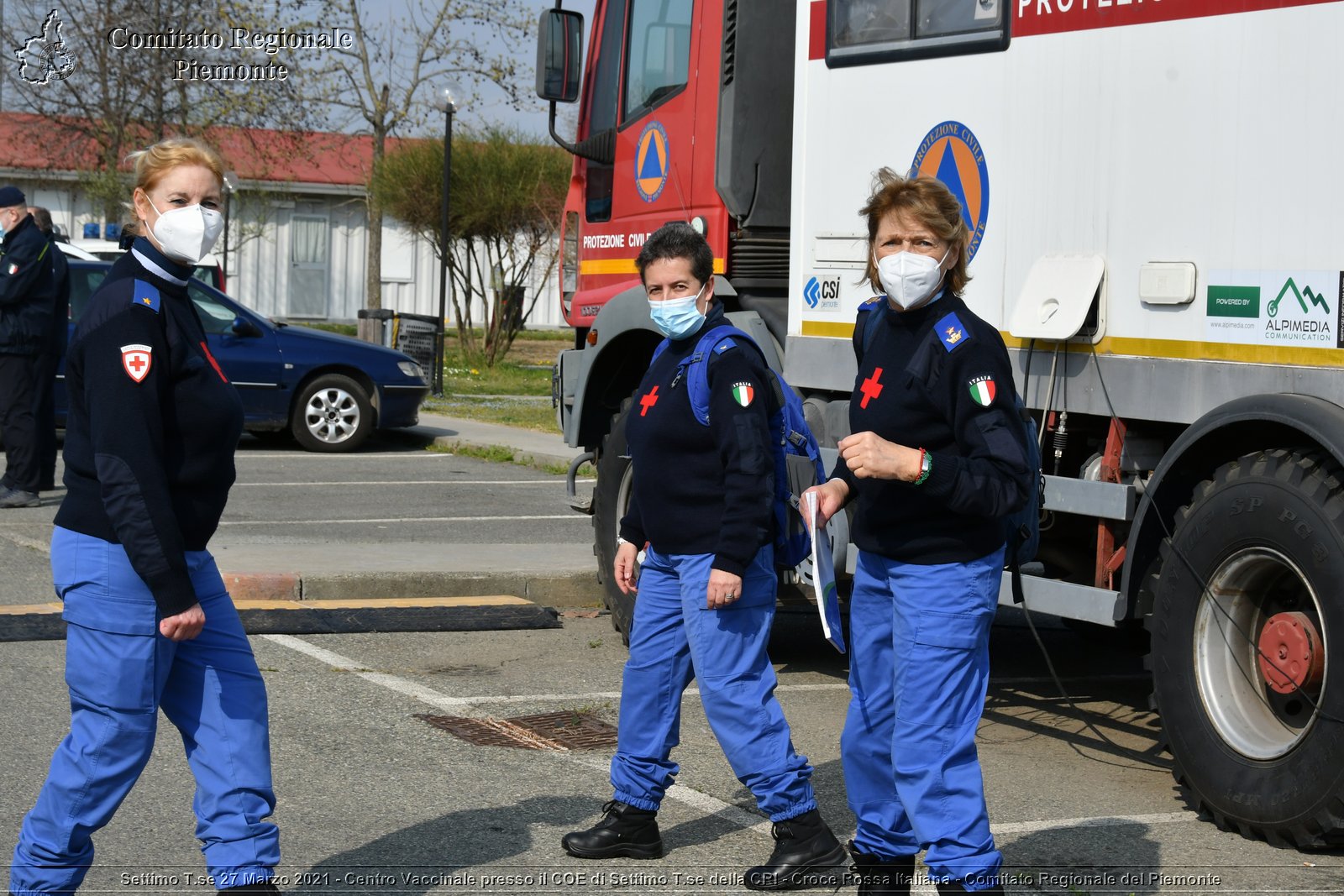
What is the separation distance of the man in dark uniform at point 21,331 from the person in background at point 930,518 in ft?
28.4

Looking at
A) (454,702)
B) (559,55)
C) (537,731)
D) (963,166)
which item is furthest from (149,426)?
(559,55)

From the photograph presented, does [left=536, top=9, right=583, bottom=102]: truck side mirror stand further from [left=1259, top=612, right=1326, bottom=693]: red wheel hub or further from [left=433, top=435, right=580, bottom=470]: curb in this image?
[left=433, top=435, right=580, bottom=470]: curb

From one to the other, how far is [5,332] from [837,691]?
6.99m

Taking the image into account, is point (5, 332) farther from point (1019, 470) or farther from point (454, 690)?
point (1019, 470)

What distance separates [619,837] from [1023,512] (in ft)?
4.93

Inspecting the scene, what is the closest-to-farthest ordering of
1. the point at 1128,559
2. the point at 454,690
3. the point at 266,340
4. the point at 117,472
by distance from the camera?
the point at 117,472
the point at 1128,559
the point at 454,690
the point at 266,340

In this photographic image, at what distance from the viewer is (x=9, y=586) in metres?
8.55

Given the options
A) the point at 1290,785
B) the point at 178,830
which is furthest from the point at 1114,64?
the point at 178,830

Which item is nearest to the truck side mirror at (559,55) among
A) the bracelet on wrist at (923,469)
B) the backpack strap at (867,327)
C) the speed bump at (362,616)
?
the speed bump at (362,616)

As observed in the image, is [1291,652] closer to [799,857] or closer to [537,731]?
[799,857]

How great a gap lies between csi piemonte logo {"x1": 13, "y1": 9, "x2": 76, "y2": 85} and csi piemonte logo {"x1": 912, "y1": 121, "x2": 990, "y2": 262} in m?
26.7

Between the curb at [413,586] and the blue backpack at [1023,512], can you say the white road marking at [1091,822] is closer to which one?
the blue backpack at [1023,512]

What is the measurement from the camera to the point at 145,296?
3.49 metres

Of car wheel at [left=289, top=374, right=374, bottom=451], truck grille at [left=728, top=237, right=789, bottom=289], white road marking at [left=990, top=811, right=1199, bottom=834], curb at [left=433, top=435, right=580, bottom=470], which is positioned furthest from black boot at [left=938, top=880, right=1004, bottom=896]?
car wheel at [left=289, top=374, right=374, bottom=451]
